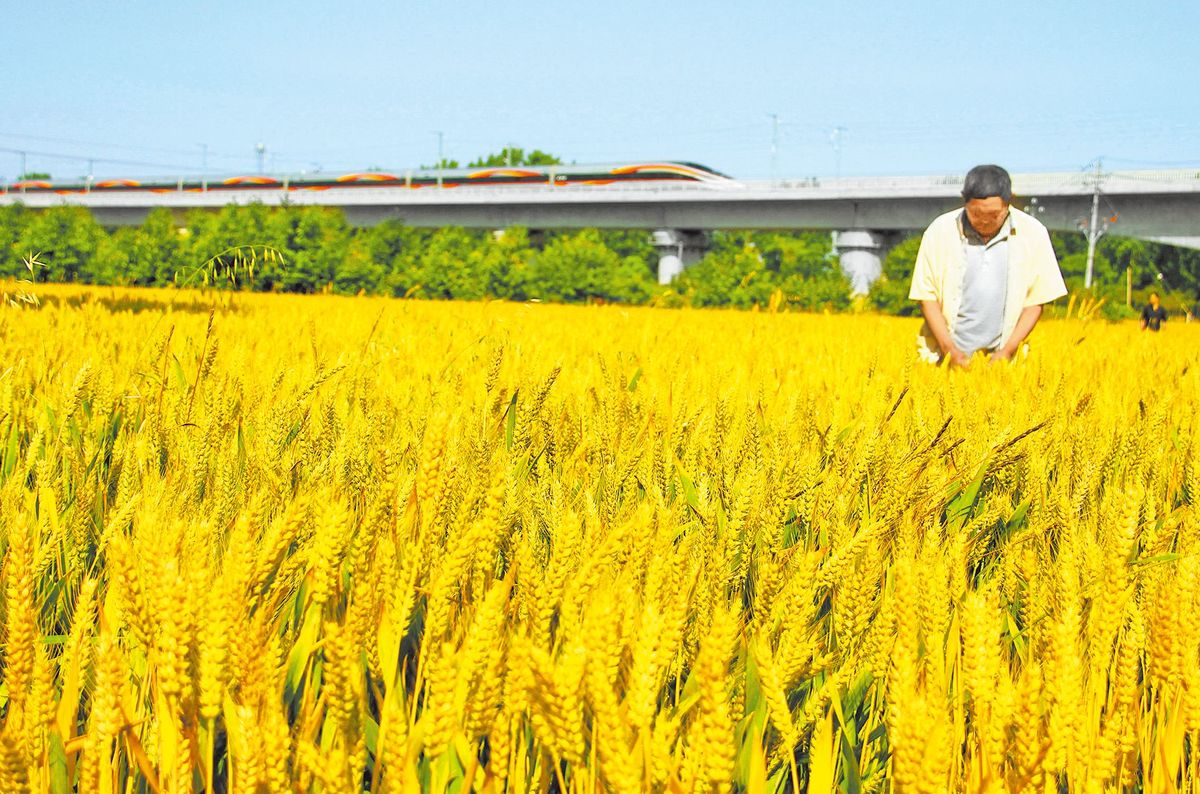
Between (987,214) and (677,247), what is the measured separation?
37.8 meters

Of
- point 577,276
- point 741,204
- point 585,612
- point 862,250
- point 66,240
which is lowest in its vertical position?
point 585,612

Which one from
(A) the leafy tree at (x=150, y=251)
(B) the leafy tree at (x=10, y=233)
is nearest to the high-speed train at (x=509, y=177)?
(B) the leafy tree at (x=10, y=233)

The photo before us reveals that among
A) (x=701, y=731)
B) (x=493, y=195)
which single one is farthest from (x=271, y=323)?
(x=493, y=195)

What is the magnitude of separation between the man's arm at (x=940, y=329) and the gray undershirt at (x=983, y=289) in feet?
0.31

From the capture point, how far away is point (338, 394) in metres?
1.76

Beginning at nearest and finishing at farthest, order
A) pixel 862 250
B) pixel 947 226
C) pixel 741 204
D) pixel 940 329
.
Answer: pixel 940 329
pixel 947 226
pixel 862 250
pixel 741 204

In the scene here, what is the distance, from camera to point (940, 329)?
3922 millimetres

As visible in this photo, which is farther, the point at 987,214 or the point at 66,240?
the point at 66,240

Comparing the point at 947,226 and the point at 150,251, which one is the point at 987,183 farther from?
the point at 150,251

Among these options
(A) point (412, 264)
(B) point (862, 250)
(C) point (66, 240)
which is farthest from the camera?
(B) point (862, 250)

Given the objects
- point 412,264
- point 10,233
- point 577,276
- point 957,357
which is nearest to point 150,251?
point 412,264

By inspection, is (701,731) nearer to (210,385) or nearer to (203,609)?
(203,609)

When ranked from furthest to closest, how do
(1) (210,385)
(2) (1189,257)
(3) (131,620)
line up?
(2) (1189,257) < (1) (210,385) < (3) (131,620)

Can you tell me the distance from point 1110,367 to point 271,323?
11.5 ft
